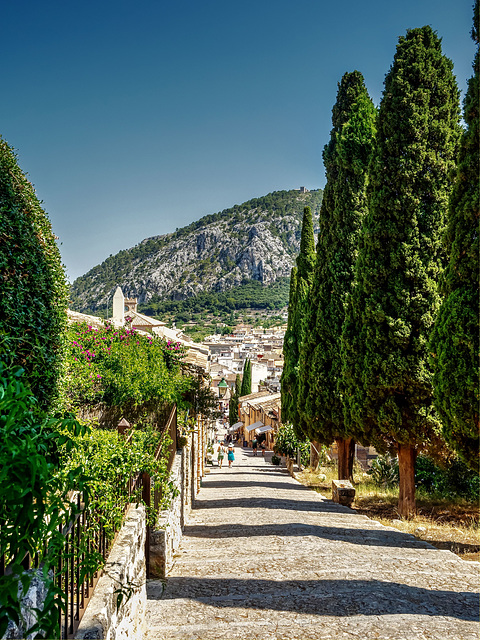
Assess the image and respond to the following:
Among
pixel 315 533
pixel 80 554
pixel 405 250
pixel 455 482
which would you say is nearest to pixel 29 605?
pixel 80 554

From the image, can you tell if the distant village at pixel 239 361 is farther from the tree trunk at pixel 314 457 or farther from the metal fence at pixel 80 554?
the tree trunk at pixel 314 457

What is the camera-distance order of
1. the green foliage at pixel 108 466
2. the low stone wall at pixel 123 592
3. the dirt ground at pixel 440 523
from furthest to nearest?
the dirt ground at pixel 440 523
the green foliage at pixel 108 466
the low stone wall at pixel 123 592

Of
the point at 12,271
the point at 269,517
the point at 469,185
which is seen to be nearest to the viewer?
the point at 12,271

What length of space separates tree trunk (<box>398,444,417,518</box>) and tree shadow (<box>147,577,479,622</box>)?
5.08 meters

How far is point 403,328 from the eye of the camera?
10.2 meters

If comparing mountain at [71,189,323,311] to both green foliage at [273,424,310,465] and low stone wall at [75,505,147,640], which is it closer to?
green foliage at [273,424,310,465]

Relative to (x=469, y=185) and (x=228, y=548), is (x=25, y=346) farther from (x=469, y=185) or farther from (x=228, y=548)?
(x=469, y=185)

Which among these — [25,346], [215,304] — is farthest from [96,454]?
[215,304]

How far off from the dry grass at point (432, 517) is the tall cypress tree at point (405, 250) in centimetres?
69

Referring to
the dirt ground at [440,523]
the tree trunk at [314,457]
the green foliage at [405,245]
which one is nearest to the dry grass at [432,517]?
the dirt ground at [440,523]

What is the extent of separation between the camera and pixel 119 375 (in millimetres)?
8320

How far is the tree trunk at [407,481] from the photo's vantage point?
10469mm

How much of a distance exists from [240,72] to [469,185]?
686 centimetres

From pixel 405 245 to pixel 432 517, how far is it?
600 centimetres
